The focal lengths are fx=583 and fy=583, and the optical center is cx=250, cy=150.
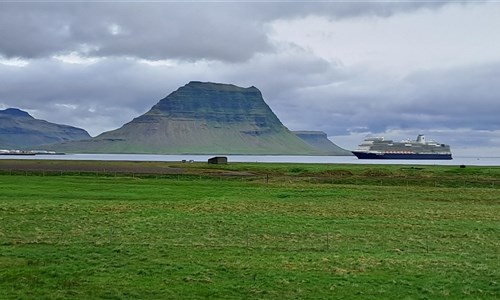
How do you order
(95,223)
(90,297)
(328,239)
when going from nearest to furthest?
(90,297), (328,239), (95,223)

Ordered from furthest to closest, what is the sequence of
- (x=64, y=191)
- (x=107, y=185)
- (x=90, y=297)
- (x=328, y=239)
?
(x=107, y=185)
(x=64, y=191)
(x=328, y=239)
(x=90, y=297)

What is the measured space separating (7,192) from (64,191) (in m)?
5.34

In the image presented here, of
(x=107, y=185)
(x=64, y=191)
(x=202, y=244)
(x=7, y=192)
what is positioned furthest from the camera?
(x=107, y=185)

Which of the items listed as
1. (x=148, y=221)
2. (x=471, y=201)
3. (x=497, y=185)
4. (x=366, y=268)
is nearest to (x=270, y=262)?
(x=366, y=268)

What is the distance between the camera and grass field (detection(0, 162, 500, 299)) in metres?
19.2

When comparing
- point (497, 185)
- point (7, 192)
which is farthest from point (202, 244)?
point (497, 185)

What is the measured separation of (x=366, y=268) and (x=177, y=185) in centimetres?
4925

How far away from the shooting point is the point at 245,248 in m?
26.2

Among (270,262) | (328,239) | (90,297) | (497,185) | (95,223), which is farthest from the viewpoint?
(497,185)

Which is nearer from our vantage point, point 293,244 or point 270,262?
point 270,262

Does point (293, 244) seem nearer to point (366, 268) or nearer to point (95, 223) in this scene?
point (366, 268)

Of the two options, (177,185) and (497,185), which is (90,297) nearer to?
(177,185)

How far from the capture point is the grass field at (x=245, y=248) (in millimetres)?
19156

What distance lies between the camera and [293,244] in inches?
1089
